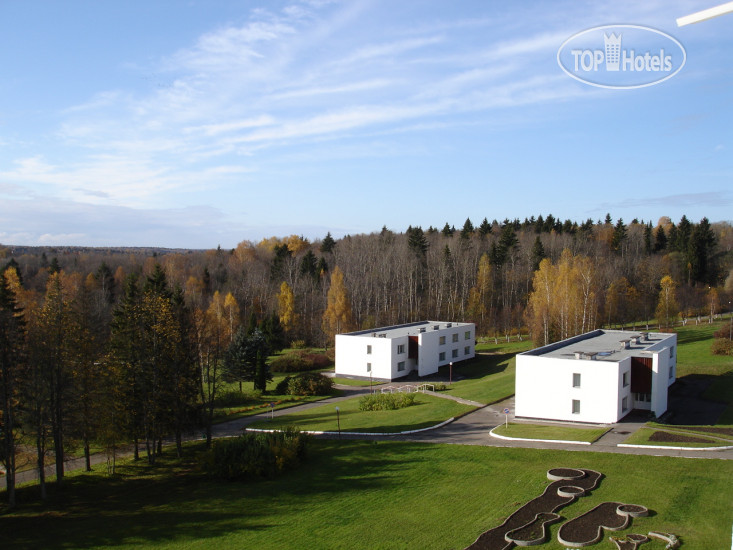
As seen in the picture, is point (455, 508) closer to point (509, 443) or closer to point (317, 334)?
point (509, 443)

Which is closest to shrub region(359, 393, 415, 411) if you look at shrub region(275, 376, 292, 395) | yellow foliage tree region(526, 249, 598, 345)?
shrub region(275, 376, 292, 395)

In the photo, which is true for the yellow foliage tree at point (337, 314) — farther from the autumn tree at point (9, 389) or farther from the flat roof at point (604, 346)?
the autumn tree at point (9, 389)

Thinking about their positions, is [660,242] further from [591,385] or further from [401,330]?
[591,385]

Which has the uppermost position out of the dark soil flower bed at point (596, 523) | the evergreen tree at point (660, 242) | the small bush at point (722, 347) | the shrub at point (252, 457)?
the evergreen tree at point (660, 242)

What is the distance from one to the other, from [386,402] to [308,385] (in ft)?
27.8

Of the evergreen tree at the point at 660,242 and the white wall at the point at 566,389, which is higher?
the evergreen tree at the point at 660,242

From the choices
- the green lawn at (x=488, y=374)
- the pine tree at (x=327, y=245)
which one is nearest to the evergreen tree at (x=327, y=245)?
the pine tree at (x=327, y=245)

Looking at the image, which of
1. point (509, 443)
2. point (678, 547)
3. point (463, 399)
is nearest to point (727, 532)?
point (678, 547)

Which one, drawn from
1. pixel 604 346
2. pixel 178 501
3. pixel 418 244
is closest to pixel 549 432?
pixel 604 346

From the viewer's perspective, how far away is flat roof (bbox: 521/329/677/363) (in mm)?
33803

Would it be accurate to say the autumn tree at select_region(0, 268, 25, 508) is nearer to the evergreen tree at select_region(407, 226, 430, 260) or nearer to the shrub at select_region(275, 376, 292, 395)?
the shrub at select_region(275, 376, 292, 395)

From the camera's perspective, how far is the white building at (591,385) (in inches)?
1194

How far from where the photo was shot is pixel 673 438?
25969 millimetres

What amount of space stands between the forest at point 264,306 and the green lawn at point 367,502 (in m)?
3.81
